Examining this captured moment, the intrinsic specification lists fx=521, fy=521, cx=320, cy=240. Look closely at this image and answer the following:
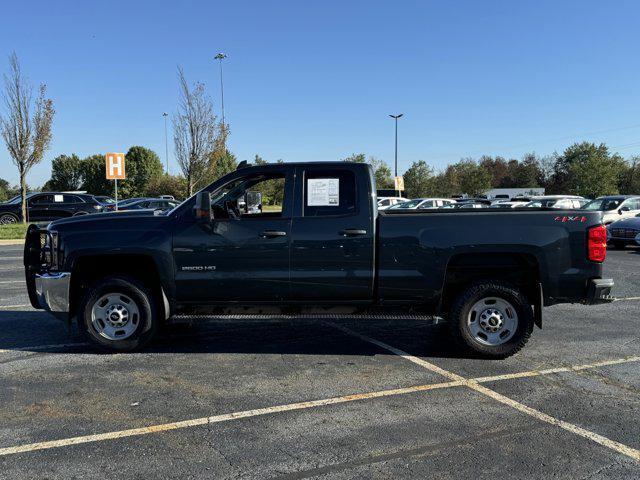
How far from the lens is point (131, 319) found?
5.52 meters

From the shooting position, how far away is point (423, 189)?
63.5m

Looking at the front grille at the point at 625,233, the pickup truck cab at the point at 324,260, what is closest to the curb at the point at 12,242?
the pickup truck cab at the point at 324,260

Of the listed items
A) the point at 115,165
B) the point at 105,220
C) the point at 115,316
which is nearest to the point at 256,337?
the point at 115,316

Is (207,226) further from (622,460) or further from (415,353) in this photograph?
(622,460)

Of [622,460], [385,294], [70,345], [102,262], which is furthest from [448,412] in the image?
[70,345]

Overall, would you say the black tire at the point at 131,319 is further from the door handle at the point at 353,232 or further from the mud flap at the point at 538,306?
the mud flap at the point at 538,306

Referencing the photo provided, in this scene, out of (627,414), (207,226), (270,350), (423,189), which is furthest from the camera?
(423,189)

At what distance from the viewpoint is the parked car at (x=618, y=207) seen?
19297mm

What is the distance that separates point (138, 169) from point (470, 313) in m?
79.4

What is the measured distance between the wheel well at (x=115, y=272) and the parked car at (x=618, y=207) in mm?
18062

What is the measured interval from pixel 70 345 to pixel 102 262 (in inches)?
43.3

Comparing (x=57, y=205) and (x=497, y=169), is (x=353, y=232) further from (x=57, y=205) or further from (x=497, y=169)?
(x=497, y=169)

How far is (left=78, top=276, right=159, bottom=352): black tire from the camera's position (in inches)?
213

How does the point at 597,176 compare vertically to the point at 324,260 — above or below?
above
